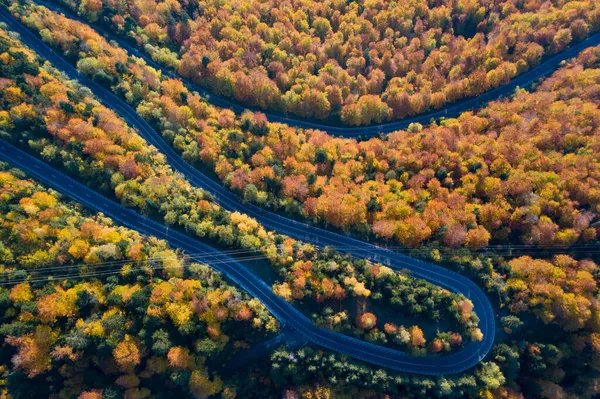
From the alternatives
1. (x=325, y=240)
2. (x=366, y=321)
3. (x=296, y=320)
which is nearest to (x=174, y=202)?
(x=325, y=240)

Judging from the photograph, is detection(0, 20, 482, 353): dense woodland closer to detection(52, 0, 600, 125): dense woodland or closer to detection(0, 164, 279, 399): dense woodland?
detection(0, 164, 279, 399): dense woodland

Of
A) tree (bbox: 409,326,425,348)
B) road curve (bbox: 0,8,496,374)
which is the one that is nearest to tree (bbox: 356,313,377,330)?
road curve (bbox: 0,8,496,374)

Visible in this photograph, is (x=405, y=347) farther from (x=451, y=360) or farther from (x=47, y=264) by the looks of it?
(x=47, y=264)

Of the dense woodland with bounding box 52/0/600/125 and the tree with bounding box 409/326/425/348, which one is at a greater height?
the dense woodland with bounding box 52/0/600/125

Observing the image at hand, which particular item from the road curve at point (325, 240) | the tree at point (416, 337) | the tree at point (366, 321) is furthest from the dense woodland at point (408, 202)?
the road curve at point (325, 240)

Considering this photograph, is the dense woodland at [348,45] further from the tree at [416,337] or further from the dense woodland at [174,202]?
the tree at [416,337]

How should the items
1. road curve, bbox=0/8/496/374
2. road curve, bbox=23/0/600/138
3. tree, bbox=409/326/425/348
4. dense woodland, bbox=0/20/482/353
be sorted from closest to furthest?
tree, bbox=409/326/425/348 → dense woodland, bbox=0/20/482/353 → road curve, bbox=0/8/496/374 → road curve, bbox=23/0/600/138

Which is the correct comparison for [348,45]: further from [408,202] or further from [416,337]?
[416,337]

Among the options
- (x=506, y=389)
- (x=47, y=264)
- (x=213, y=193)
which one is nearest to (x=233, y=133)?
(x=213, y=193)
